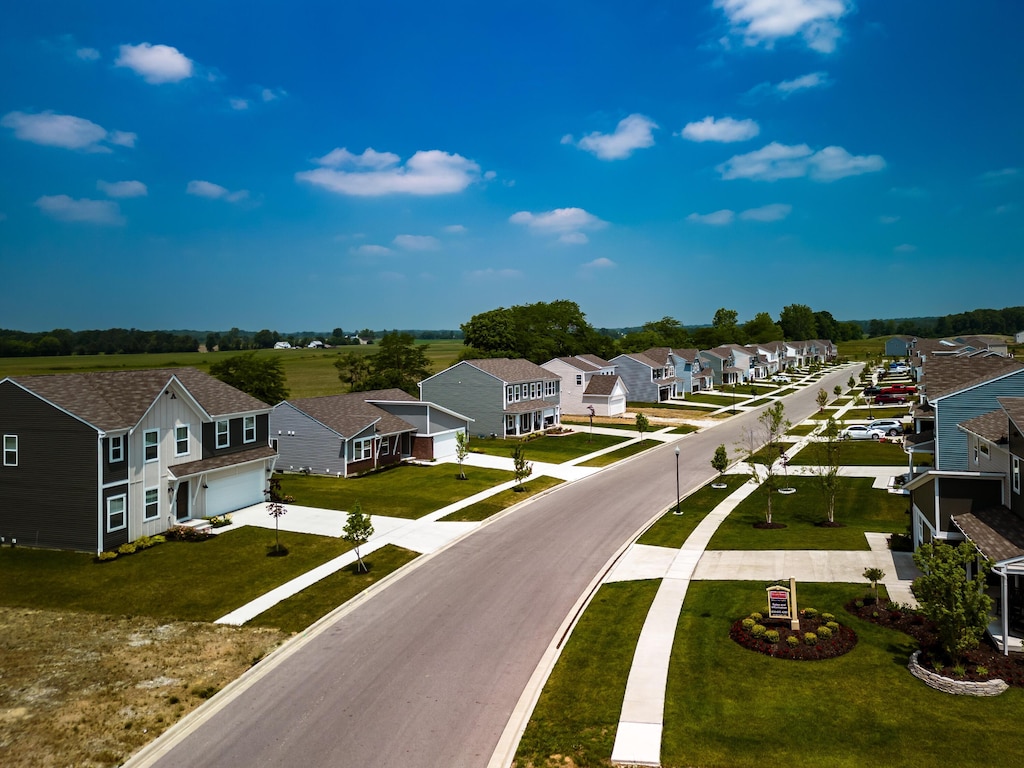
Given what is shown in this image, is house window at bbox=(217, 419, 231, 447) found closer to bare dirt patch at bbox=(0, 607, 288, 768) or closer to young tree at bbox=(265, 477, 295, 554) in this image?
young tree at bbox=(265, 477, 295, 554)

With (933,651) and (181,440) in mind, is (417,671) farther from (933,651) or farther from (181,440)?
(181,440)

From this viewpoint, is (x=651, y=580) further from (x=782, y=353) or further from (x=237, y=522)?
(x=782, y=353)

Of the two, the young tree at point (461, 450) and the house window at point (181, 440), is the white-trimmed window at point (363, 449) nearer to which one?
the young tree at point (461, 450)

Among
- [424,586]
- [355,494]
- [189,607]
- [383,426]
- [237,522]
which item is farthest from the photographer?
[383,426]

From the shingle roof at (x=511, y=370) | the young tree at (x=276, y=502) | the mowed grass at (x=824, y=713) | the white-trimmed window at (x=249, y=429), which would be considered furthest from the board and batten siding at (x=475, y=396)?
the mowed grass at (x=824, y=713)

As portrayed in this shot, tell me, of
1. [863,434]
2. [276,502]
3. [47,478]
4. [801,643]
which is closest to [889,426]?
[863,434]

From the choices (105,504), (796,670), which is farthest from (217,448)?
(796,670)

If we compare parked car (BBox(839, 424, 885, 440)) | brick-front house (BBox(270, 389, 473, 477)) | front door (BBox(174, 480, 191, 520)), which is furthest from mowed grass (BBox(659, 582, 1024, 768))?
parked car (BBox(839, 424, 885, 440))
